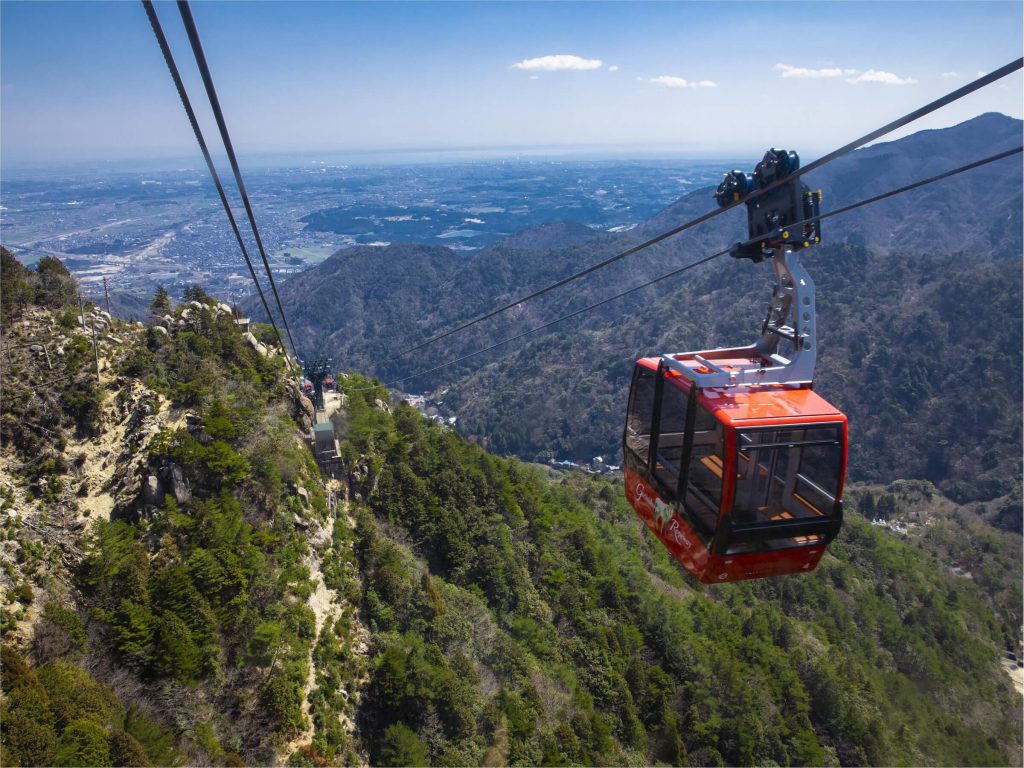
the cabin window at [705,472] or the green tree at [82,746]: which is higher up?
the cabin window at [705,472]

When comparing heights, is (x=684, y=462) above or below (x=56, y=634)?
above

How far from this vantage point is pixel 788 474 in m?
8.44

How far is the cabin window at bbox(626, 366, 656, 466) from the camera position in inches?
379

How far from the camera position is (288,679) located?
50.4ft

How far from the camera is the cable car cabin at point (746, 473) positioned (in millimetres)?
7816

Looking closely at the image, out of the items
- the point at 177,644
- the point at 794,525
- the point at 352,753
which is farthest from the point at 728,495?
the point at 352,753

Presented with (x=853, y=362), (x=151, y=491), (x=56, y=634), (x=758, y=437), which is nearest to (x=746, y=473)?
(x=758, y=437)

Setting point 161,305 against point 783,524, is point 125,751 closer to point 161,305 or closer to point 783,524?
point 783,524

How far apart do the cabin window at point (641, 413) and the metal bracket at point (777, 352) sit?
0.62 meters

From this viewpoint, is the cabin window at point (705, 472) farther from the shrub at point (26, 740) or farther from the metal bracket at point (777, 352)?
the shrub at point (26, 740)

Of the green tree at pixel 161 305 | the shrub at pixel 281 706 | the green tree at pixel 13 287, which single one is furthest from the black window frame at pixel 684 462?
the green tree at pixel 161 305

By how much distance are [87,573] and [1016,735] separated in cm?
7080

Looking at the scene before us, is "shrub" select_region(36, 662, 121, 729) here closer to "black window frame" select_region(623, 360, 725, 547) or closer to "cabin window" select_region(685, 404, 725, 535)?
"black window frame" select_region(623, 360, 725, 547)

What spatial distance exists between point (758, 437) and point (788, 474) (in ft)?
3.88
